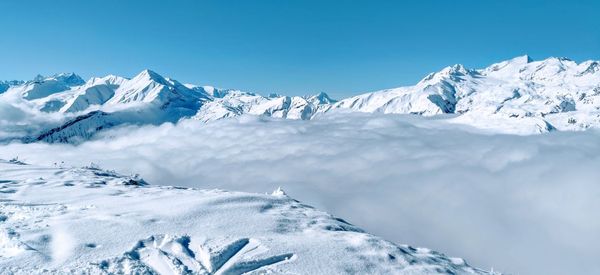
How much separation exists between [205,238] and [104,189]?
27.1m

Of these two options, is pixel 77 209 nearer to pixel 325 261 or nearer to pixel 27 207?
pixel 27 207

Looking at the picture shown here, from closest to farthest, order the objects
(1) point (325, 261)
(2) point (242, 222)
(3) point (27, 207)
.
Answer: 1. (1) point (325, 261)
2. (2) point (242, 222)
3. (3) point (27, 207)

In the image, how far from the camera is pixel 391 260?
27.9 meters

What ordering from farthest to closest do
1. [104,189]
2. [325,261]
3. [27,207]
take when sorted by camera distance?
[104,189] < [27,207] < [325,261]

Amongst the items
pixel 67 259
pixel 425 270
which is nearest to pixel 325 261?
pixel 425 270

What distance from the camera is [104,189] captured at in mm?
50125

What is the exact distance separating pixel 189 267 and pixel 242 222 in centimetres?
877

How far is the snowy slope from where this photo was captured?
24.2 meters

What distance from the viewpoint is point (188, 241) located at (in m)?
28.3

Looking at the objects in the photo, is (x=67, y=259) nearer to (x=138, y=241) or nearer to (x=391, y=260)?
(x=138, y=241)

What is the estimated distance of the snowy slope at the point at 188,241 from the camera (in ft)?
79.4

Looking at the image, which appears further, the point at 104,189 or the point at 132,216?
the point at 104,189

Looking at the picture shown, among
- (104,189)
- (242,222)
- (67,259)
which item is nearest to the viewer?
(67,259)

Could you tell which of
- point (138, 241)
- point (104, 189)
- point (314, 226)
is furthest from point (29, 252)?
point (104, 189)
